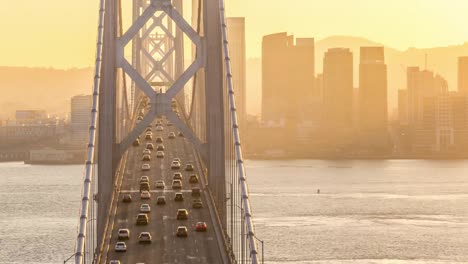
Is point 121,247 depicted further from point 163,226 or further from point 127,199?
point 127,199

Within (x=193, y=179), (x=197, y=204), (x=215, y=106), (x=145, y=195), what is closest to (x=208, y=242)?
(x=215, y=106)

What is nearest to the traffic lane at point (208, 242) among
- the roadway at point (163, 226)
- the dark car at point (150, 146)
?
the roadway at point (163, 226)

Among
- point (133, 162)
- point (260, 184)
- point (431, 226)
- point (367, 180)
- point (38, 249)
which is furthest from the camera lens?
point (367, 180)

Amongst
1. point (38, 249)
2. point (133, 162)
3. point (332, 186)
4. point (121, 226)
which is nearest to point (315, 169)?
point (332, 186)

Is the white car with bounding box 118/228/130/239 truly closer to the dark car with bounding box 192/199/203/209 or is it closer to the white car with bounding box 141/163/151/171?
the dark car with bounding box 192/199/203/209

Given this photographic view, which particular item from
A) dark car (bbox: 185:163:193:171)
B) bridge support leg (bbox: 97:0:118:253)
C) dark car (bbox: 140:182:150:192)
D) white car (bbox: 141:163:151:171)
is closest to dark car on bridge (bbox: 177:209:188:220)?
bridge support leg (bbox: 97:0:118:253)

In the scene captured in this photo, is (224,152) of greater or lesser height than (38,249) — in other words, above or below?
above

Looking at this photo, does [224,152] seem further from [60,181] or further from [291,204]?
[60,181]

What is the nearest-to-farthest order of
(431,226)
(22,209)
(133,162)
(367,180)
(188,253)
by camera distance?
(188,253), (133,162), (431,226), (22,209), (367,180)

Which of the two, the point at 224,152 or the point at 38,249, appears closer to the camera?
the point at 224,152
